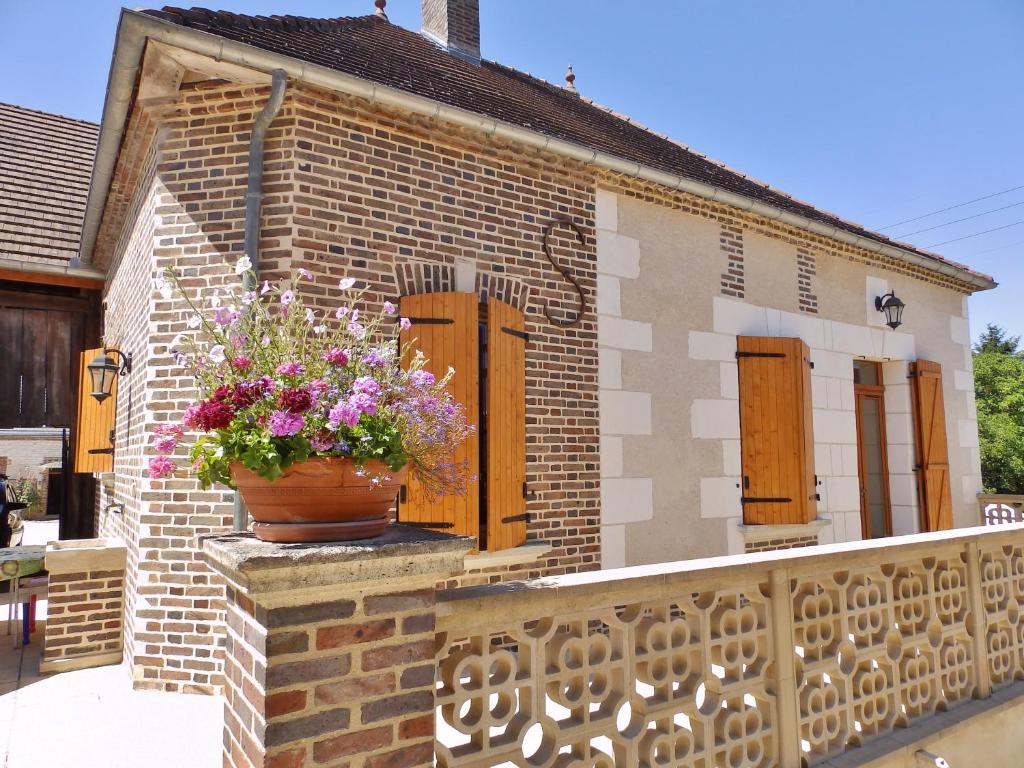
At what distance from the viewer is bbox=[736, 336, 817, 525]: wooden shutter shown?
6.05 metres

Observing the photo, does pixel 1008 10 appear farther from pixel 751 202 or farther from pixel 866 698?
pixel 866 698

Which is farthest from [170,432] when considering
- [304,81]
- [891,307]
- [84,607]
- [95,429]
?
[891,307]

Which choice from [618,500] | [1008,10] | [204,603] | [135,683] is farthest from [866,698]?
[1008,10]

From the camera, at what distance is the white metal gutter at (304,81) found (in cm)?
386

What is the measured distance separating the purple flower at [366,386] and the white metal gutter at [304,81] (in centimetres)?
309

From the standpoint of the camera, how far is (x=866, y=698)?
307 centimetres

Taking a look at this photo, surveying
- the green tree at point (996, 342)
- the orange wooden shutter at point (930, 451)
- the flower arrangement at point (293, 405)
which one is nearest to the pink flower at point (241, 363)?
the flower arrangement at point (293, 405)

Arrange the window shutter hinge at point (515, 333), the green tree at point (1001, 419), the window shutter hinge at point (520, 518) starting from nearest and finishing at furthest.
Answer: the window shutter hinge at point (520, 518)
the window shutter hinge at point (515, 333)
the green tree at point (1001, 419)

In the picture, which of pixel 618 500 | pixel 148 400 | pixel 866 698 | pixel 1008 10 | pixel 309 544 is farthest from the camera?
pixel 1008 10

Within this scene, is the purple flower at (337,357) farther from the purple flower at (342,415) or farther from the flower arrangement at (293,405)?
the purple flower at (342,415)

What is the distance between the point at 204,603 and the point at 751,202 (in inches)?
217

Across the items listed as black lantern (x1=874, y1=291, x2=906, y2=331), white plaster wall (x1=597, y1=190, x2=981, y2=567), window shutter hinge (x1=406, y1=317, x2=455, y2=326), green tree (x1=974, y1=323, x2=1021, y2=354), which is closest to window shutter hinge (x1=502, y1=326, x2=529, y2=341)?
window shutter hinge (x1=406, y1=317, x2=455, y2=326)

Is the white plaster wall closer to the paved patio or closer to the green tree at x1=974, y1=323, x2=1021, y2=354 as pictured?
the paved patio

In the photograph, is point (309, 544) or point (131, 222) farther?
point (131, 222)
